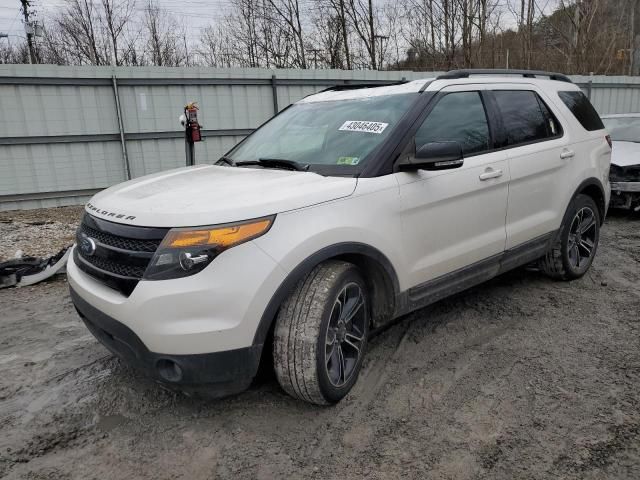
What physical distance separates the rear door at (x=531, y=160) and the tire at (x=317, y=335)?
5.36 ft

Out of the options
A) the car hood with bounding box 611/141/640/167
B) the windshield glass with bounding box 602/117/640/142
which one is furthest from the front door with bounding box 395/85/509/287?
the windshield glass with bounding box 602/117/640/142

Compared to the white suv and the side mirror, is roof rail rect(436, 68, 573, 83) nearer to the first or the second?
the white suv

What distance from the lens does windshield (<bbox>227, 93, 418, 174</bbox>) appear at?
3062mm

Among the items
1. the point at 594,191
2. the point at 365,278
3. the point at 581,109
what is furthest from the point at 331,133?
the point at 594,191

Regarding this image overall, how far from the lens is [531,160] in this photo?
383 centimetres

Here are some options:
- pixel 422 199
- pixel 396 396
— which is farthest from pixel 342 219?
pixel 396 396

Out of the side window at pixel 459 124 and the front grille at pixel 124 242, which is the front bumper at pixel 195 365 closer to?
the front grille at pixel 124 242

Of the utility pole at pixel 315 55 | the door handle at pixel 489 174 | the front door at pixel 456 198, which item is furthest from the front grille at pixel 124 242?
the utility pole at pixel 315 55

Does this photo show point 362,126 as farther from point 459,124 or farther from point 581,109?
point 581,109

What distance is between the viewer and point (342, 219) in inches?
104

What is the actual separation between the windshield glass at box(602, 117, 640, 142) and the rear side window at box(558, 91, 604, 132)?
4.12m

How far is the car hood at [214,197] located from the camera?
2346mm

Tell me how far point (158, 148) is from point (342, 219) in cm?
812

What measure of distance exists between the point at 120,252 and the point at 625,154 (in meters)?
7.44
